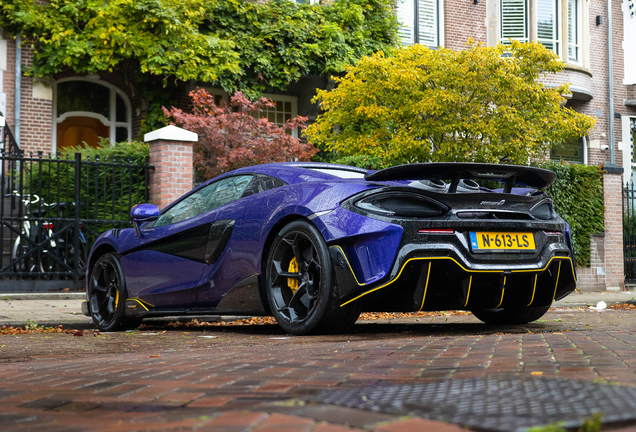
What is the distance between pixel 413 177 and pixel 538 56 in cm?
1024

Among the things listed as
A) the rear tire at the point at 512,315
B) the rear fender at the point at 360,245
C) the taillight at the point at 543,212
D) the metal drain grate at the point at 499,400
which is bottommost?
the rear tire at the point at 512,315

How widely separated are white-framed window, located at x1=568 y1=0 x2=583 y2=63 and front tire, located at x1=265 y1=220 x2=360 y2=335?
67.7 ft

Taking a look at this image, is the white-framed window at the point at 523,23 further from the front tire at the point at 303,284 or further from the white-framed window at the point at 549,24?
the front tire at the point at 303,284

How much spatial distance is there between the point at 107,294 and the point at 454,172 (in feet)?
11.7

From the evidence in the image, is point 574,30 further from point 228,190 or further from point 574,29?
point 228,190

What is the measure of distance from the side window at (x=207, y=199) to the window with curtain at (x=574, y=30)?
19885 millimetres

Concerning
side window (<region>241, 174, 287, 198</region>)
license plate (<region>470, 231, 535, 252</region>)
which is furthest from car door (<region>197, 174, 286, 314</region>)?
license plate (<region>470, 231, 535, 252</region>)

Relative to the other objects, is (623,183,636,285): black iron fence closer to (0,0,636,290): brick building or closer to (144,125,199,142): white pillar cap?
(0,0,636,290): brick building

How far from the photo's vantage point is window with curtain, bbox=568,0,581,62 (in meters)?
23.9

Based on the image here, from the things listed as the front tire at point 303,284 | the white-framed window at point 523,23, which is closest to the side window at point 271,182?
the front tire at point 303,284

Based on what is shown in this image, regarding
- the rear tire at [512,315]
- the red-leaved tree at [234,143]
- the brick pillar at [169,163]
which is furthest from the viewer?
the red-leaved tree at [234,143]

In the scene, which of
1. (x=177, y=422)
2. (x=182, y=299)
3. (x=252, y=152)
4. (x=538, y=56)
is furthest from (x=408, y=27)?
(x=177, y=422)

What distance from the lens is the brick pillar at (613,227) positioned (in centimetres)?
1472

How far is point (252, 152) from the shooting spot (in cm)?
1348
